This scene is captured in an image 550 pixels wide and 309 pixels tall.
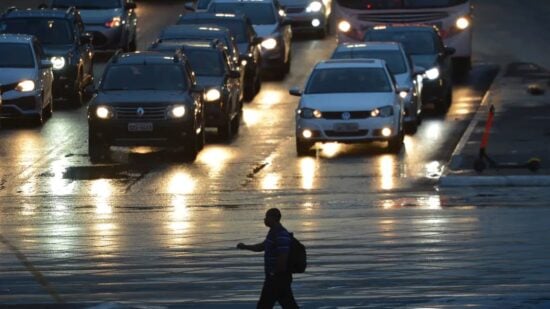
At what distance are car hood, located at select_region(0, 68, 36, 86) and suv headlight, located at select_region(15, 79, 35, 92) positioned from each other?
8 centimetres

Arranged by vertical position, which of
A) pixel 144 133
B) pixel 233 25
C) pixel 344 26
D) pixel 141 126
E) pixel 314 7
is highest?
pixel 141 126

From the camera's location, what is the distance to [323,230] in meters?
21.4

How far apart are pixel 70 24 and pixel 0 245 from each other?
1815cm

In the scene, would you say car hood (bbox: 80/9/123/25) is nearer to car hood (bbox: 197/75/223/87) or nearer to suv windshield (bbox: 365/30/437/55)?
suv windshield (bbox: 365/30/437/55)

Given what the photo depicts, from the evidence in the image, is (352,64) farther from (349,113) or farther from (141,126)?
(141,126)

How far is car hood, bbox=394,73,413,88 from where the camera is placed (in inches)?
1293

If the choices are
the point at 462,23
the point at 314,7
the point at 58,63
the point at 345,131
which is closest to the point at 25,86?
the point at 58,63

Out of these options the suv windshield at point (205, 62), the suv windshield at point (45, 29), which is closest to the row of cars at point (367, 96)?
the suv windshield at point (205, 62)

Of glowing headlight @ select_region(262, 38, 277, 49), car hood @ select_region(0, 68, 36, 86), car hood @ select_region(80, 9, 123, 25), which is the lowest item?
glowing headlight @ select_region(262, 38, 277, 49)

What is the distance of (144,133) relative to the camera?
29.7m

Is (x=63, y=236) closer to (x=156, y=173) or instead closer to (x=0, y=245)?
(x=0, y=245)

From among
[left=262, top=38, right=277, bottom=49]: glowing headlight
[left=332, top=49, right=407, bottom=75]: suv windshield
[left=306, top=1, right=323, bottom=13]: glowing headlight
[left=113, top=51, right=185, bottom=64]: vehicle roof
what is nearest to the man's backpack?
[left=113, top=51, right=185, bottom=64]: vehicle roof

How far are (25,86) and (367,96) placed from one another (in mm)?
7286

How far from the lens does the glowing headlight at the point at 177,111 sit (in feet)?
97.4
